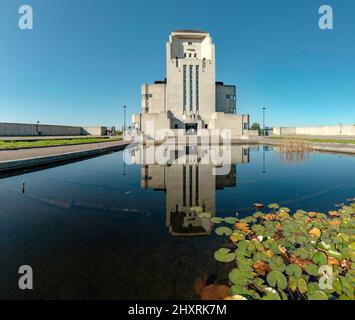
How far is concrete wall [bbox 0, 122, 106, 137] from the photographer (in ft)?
123

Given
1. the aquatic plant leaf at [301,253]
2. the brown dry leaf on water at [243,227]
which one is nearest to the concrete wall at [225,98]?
the brown dry leaf on water at [243,227]

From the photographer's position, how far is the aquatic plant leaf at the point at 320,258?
336 cm

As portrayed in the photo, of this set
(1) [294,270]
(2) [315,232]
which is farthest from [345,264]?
(2) [315,232]

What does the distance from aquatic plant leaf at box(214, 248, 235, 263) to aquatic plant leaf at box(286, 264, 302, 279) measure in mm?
868

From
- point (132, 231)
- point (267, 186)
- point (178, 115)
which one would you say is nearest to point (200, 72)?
point (178, 115)

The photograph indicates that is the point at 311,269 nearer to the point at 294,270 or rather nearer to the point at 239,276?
the point at 294,270

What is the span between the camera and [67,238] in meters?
4.48

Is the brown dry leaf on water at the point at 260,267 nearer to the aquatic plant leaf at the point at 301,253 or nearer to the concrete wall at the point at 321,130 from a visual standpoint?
the aquatic plant leaf at the point at 301,253

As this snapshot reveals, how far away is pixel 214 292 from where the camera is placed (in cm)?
289

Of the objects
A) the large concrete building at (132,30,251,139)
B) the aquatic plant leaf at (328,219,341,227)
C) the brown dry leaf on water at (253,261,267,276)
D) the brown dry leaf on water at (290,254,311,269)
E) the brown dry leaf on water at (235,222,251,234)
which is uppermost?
the large concrete building at (132,30,251,139)

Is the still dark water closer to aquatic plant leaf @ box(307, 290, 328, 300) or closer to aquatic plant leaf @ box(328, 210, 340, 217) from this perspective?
aquatic plant leaf @ box(328, 210, 340, 217)

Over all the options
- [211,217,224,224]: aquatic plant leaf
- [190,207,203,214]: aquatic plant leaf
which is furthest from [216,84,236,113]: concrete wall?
[211,217,224,224]: aquatic plant leaf

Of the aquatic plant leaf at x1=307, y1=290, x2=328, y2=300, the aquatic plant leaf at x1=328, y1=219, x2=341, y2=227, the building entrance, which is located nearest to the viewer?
the aquatic plant leaf at x1=307, y1=290, x2=328, y2=300

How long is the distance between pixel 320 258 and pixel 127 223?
4165mm
